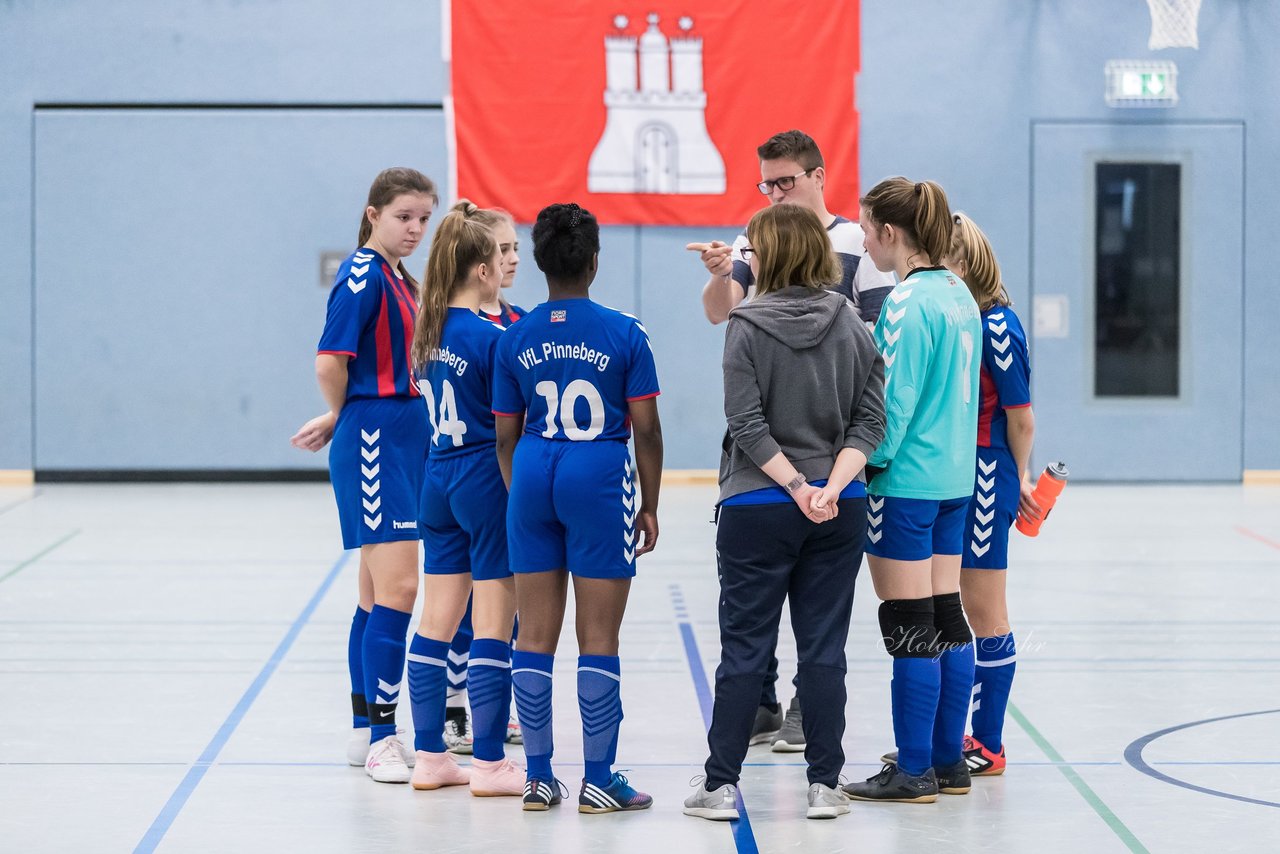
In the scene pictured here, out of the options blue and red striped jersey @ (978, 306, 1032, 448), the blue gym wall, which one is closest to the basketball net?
the blue gym wall

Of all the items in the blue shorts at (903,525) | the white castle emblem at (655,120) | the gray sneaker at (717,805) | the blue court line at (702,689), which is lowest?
the blue court line at (702,689)

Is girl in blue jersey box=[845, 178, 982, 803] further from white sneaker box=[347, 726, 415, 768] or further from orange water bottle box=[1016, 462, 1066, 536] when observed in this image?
white sneaker box=[347, 726, 415, 768]

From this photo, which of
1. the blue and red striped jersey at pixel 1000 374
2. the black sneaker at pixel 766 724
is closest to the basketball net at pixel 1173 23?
the blue and red striped jersey at pixel 1000 374

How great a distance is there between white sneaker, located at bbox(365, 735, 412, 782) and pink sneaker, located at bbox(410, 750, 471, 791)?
1.8 inches

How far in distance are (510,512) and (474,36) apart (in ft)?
27.0

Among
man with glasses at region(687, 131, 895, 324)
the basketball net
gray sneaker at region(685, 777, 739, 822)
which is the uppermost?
the basketball net

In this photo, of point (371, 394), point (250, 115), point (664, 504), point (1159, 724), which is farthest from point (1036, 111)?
point (371, 394)

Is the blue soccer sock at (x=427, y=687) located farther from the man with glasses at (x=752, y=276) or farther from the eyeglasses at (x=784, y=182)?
the eyeglasses at (x=784, y=182)

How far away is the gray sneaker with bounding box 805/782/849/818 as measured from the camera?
12.6ft

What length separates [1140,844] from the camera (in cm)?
365

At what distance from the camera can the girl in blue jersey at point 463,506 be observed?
13.4 ft

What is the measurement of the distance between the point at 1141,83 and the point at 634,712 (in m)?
8.35

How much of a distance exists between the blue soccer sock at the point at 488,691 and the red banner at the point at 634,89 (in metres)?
7.66

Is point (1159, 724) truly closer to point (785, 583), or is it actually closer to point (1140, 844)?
point (1140, 844)
